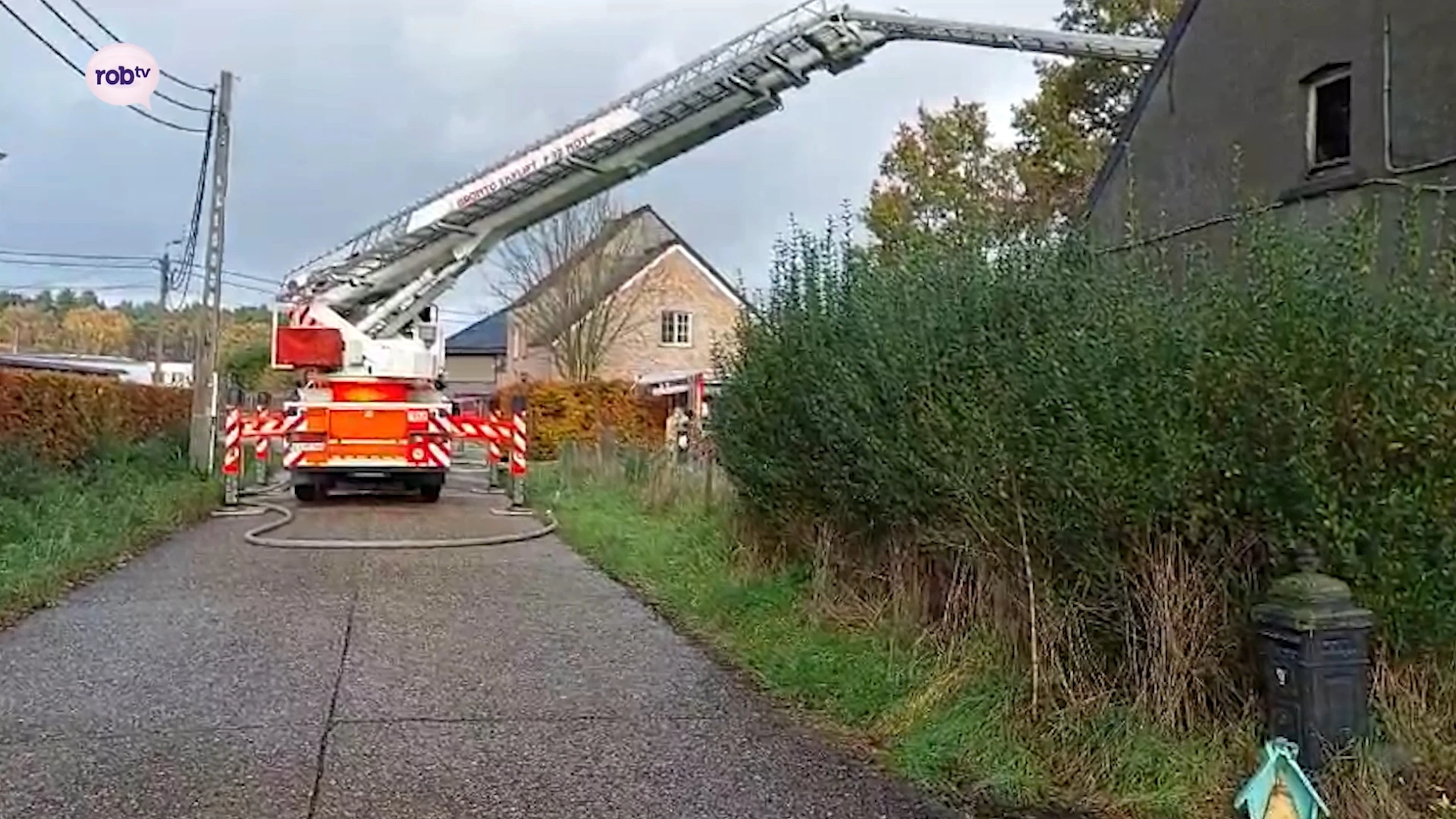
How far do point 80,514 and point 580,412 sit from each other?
22288 millimetres

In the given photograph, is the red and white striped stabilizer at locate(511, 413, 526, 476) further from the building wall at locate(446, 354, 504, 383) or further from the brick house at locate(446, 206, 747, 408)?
the building wall at locate(446, 354, 504, 383)

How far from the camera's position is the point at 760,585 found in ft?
31.6

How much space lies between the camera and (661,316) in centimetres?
4834

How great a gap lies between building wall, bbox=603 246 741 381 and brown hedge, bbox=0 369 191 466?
82.8 feet

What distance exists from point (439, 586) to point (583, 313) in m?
34.8

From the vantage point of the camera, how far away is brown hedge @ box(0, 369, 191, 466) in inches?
616

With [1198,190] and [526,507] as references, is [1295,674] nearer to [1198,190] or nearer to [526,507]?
[1198,190]

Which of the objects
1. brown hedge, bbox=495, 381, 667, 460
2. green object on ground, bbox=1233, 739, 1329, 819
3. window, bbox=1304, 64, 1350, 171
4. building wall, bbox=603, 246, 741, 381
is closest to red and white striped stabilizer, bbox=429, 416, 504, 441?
window, bbox=1304, 64, 1350, 171

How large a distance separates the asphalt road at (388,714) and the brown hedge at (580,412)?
80.3ft

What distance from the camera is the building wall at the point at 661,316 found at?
156 feet

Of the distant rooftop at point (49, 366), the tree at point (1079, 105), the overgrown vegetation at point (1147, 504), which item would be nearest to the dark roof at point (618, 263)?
the distant rooftop at point (49, 366)

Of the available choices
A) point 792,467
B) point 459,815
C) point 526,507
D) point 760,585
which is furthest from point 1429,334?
point 526,507

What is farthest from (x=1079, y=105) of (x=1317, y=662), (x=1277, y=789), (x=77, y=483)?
(x=1277, y=789)

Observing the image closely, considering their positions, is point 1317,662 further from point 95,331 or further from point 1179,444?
point 95,331
